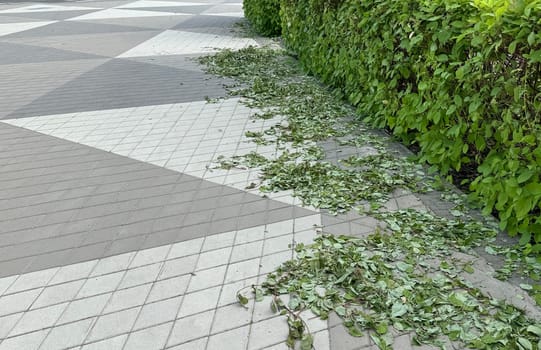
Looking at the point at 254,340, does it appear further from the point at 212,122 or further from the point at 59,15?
the point at 59,15

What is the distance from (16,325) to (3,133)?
3.68m

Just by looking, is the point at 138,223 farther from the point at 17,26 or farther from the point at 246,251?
the point at 17,26

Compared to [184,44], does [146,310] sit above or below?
below

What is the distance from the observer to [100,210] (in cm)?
378

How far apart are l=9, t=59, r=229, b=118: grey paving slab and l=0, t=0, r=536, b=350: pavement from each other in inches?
1.7

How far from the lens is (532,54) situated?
2869mm

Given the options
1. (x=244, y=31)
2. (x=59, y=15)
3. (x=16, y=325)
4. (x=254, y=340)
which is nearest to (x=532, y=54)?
(x=254, y=340)

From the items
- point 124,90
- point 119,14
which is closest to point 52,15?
point 119,14

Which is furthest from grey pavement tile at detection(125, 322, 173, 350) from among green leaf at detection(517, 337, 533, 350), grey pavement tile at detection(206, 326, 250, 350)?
green leaf at detection(517, 337, 533, 350)

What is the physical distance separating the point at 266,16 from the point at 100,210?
9178 mm

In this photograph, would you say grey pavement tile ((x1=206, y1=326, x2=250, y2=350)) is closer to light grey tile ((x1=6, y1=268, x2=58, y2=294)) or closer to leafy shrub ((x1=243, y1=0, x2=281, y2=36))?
light grey tile ((x1=6, y1=268, x2=58, y2=294))

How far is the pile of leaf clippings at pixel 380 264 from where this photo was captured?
247 cm

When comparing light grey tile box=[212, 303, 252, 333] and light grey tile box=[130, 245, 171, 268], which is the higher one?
light grey tile box=[130, 245, 171, 268]

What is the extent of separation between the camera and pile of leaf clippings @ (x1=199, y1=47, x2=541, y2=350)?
2.47 m
